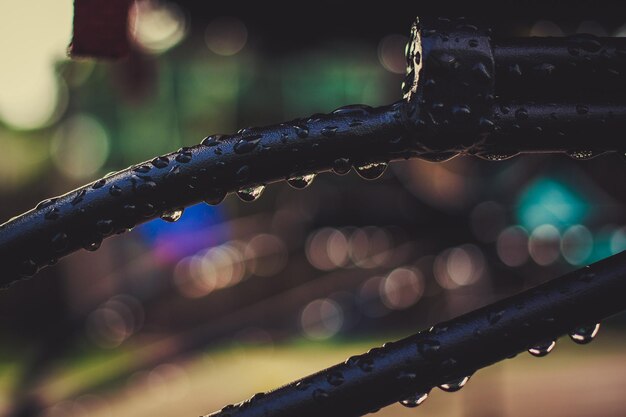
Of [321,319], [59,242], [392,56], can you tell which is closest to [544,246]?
[321,319]

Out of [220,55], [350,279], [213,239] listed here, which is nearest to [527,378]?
[350,279]

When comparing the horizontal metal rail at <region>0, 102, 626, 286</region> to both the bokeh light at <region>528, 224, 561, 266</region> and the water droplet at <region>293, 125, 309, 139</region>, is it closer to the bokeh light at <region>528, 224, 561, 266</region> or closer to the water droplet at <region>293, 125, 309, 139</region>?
the water droplet at <region>293, 125, 309, 139</region>

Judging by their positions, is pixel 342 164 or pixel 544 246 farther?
pixel 544 246

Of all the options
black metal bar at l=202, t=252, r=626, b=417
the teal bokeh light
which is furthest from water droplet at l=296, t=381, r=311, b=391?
the teal bokeh light

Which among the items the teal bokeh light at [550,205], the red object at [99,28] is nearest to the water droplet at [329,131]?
the red object at [99,28]

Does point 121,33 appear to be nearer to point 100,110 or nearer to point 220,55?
point 220,55

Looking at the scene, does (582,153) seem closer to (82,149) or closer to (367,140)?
(367,140)

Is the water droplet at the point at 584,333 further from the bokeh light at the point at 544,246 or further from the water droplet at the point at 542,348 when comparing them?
the bokeh light at the point at 544,246
